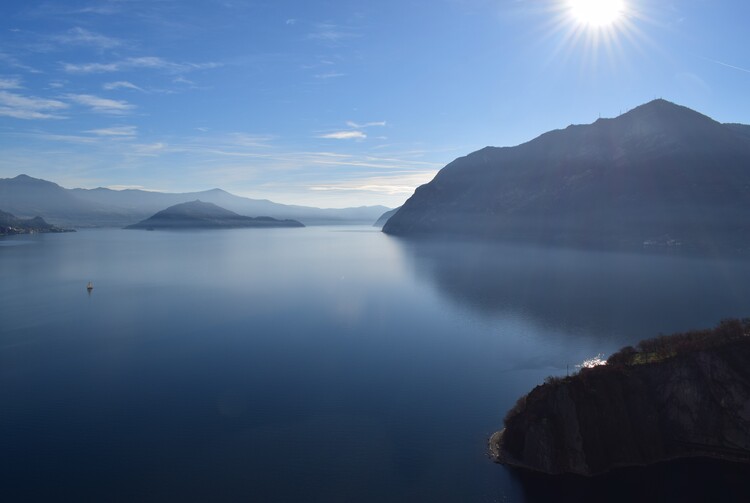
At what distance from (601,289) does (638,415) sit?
6304cm

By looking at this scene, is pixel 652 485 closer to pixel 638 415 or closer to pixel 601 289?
pixel 638 415

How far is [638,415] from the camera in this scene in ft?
93.0

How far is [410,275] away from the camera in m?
110

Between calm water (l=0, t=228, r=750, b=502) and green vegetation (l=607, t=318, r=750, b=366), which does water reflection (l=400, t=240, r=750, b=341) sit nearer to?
calm water (l=0, t=228, r=750, b=502)

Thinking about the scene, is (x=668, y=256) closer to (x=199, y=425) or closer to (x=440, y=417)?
(x=440, y=417)

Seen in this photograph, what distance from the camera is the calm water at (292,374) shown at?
84.3 ft

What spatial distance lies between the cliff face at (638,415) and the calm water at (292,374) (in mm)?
2639

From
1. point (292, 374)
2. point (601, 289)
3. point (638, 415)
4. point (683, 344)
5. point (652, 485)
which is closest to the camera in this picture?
point (652, 485)

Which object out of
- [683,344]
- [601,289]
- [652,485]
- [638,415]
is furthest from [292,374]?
[601,289]

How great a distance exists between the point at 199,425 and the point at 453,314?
43.2 metres

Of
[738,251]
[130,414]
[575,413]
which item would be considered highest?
[738,251]

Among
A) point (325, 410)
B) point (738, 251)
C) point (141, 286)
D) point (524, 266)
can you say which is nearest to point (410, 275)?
point (524, 266)

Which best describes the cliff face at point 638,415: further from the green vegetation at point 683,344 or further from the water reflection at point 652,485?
the water reflection at point 652,485

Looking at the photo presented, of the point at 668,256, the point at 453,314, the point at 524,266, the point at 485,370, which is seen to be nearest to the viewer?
the point at 485,370
